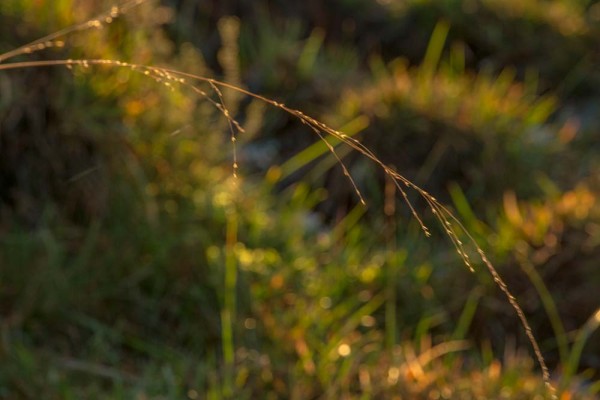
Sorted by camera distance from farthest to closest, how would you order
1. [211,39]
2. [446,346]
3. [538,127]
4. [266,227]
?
[211,39]
[538,127]
[266,227]
[446,346]

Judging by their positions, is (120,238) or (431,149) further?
(431,149)

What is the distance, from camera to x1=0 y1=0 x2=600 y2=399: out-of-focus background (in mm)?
2566

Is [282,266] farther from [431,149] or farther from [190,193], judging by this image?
[431,149]

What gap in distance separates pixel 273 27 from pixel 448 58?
36.8 inches

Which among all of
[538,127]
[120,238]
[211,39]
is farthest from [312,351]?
[211,39]

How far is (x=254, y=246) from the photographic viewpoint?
318cm

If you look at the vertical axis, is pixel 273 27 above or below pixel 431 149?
above

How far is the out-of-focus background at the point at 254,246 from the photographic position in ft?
8.42

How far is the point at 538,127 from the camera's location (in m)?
4.78

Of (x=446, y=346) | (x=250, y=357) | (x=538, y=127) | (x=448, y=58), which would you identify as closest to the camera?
(x=250, y=357)

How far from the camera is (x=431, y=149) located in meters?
4.39

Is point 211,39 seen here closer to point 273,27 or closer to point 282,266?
point 273,27

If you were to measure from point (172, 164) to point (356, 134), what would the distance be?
4.08 ft

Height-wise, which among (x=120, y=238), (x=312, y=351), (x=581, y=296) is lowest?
(x=581, y=296)
